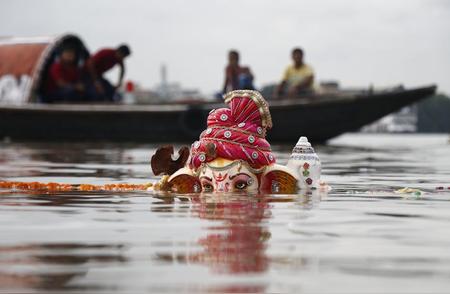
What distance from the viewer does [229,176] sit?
8359mm

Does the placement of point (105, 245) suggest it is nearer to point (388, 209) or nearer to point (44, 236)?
point (44, 236)

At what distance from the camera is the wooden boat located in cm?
2639

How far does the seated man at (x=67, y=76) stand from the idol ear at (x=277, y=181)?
58.1 ft

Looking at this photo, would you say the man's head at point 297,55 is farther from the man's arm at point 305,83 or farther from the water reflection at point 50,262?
the water reflection at point 50,262

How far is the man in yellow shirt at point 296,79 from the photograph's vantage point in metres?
23.6

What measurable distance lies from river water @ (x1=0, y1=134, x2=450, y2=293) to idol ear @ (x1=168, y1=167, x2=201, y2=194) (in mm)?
316

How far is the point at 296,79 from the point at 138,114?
3.78 metres

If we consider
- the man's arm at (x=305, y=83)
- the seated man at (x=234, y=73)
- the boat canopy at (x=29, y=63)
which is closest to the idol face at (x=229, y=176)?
the seated man at (x=234, y=73)

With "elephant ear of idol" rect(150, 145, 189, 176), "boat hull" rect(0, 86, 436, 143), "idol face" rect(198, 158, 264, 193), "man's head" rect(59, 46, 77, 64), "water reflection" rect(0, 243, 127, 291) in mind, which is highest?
"man's head" rect(59, 46, 77, 64)

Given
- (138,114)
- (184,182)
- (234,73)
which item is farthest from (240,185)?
(138,114)

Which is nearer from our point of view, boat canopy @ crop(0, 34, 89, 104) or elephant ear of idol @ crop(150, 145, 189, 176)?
elephant ear of idol @ crop(150, 145, 189, 176)

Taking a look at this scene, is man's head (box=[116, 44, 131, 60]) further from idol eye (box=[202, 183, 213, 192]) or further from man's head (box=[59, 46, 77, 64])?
idol eye (box=[202, 183, 213, 192])

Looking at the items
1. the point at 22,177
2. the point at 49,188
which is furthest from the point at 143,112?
the point at 49,188

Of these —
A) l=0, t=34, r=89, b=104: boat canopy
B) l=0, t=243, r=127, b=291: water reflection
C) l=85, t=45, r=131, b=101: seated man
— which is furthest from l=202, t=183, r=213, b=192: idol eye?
l=0, t=34, r=89, b=104: boat canopy
